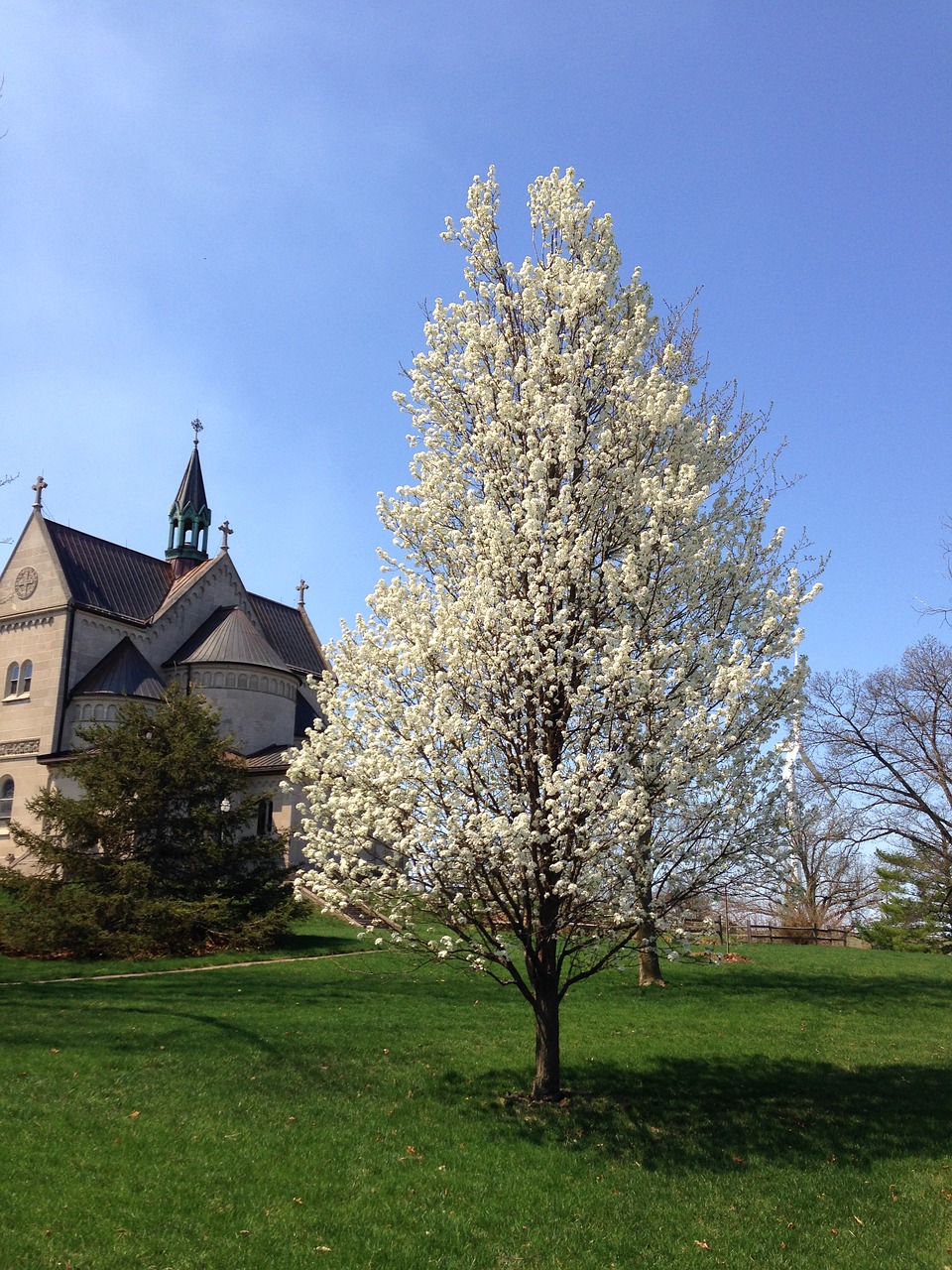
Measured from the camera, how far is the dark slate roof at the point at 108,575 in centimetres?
3766

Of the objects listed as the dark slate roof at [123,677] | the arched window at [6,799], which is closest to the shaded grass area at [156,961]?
the dark slate roof at [123,677]

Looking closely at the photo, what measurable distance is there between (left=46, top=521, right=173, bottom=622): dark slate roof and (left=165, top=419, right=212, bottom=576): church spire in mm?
4214

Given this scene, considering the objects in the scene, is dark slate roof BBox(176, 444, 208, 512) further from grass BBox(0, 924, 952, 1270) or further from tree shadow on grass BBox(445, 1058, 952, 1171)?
tree shadow on grass BBox(445, 1058, 952, 1171)

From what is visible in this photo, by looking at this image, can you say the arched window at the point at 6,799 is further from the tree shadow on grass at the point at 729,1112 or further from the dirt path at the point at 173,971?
the tree shadow on grass at the point at 729,1112

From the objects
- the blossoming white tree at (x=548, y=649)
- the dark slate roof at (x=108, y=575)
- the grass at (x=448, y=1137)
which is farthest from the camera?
the dark slate roof at (x=108, y=575)

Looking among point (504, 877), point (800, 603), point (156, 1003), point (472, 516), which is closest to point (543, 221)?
point (472, 516)

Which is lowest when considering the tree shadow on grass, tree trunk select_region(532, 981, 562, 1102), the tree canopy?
the tree shadow on grass


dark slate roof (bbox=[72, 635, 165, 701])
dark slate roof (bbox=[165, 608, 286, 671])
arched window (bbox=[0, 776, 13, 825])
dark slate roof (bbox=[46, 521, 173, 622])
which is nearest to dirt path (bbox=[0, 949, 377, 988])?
dark slate roof (bbox=[72, 635, 165, 701])

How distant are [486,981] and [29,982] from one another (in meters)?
8.35

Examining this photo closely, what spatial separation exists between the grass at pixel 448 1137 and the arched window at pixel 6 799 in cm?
2324

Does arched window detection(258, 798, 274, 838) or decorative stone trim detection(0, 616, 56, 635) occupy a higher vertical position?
decorative stone trim detection(0, 616, 56, 635)

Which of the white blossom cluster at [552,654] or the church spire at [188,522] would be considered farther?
the church spire at [188,522]

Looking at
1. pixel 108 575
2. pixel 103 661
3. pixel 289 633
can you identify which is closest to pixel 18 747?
pixel 103 661

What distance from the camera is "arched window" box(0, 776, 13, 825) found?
35875 mm
